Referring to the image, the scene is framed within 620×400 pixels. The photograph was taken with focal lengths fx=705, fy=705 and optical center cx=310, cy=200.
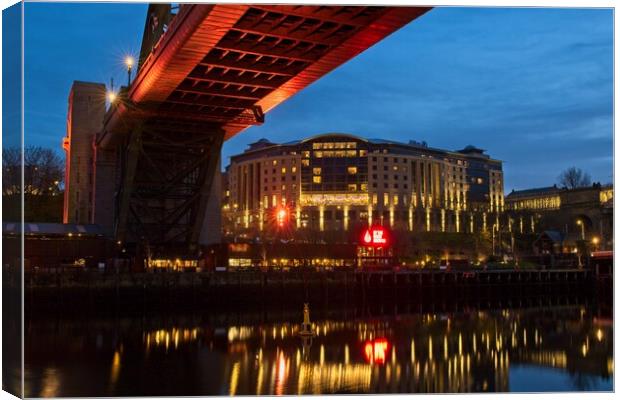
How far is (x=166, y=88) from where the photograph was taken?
4634 cm

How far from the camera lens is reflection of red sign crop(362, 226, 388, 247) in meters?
81.9

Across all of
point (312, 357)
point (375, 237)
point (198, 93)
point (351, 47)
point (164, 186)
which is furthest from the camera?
point (375, 237)

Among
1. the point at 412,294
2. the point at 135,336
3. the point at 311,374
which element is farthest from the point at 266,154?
the point at 311,374

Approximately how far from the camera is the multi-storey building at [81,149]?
76875 millimetres

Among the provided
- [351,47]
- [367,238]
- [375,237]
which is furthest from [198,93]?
[367,238]

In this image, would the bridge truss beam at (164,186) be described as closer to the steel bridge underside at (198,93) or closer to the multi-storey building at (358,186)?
the steel bridge underside at (198,93)

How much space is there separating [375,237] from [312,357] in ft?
171

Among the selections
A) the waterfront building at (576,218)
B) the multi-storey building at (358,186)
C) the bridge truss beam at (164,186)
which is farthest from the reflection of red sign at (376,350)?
the multi-storey building at (358,186)

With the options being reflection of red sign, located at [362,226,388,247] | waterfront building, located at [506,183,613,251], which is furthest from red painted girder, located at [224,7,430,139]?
waterfront building, located at [506,183,613,251]

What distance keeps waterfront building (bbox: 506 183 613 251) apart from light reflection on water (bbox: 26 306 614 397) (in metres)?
63.3

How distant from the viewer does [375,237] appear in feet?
269

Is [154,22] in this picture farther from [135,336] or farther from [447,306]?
[447,306]

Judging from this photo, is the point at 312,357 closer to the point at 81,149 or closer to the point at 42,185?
the point at 81,149

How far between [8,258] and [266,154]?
543 feet
